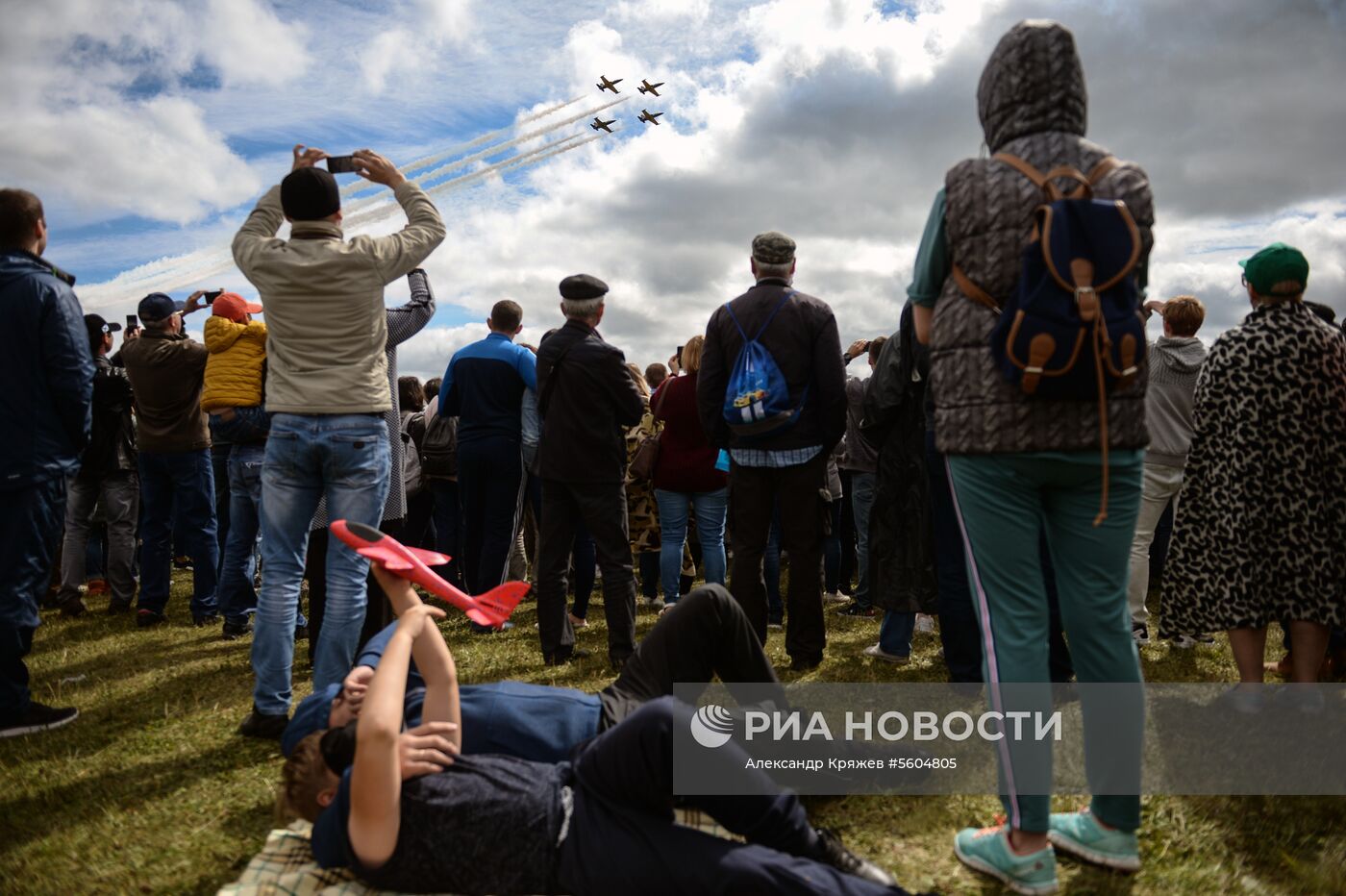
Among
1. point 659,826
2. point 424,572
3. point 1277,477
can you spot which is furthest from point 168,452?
point 1277,477

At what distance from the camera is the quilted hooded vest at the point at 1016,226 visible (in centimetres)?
257

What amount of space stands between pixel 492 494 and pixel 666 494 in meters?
1.31

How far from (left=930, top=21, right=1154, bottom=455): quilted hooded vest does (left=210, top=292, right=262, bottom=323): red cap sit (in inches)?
208

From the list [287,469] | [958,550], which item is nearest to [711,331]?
[958,550]

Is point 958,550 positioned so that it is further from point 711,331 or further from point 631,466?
point 631,466

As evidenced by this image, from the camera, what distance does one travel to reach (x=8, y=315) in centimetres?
422

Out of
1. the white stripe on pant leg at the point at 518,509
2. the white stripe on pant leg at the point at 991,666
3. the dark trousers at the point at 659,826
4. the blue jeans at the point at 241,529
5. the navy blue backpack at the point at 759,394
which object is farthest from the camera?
the white stripe on pant leg at the point at 518,509

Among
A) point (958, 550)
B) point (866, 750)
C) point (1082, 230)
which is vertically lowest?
point (866, 750)

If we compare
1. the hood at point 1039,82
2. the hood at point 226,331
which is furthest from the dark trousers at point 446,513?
the hood at point 1039,82

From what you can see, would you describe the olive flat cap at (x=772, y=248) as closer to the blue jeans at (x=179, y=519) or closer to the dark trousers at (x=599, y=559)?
the dark trousers at (x=599, y=559)

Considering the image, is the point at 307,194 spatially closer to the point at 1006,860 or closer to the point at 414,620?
the point at 414,620

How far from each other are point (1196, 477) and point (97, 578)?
32.0 feet

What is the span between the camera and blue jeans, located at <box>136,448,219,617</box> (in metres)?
7.16

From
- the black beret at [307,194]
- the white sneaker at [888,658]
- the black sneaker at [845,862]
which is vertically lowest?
the white sneaker at [888,658]
